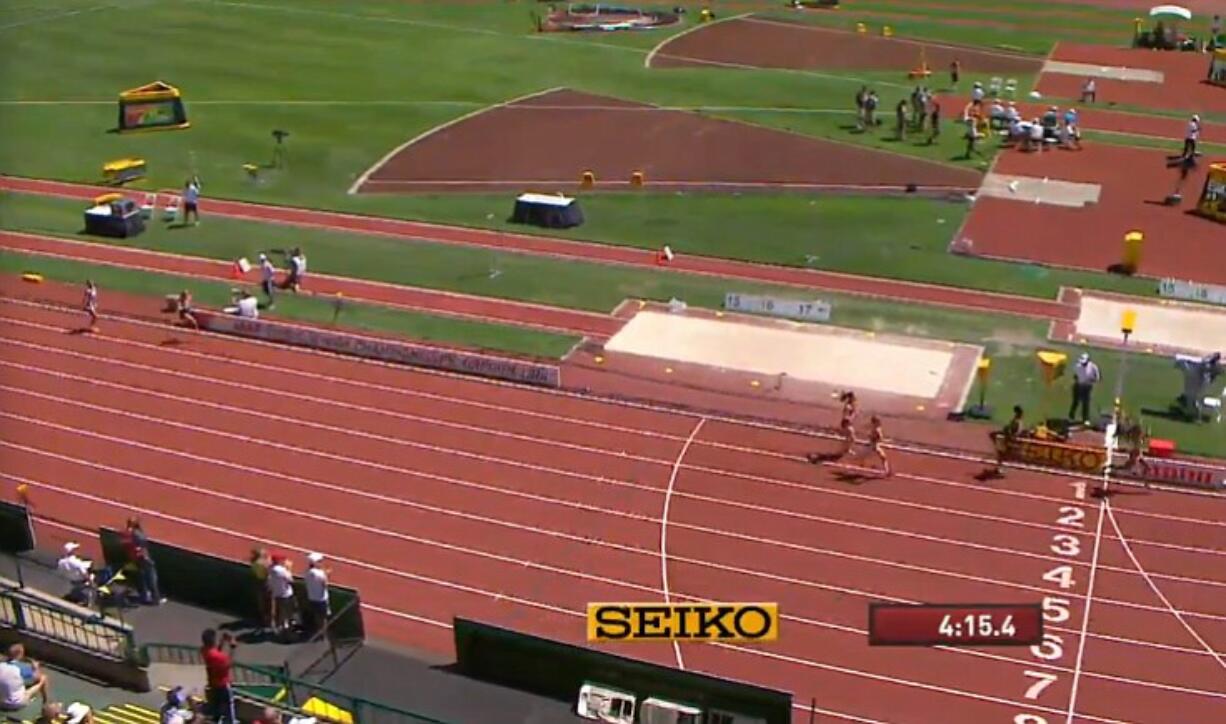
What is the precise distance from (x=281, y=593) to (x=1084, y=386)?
16.0 metres

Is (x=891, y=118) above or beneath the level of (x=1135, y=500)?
above

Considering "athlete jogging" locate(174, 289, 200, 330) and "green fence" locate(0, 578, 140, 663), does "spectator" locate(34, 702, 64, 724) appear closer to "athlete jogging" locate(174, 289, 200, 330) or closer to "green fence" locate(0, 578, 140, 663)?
"green fence" locate(0, 578, 140, 663)

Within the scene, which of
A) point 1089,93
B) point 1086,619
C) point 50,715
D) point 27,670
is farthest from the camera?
point 1089,93

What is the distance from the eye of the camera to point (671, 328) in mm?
32656

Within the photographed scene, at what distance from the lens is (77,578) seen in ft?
70.3

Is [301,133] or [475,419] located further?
[301,133]

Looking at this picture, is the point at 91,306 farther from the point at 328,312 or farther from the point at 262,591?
the point at 262,591

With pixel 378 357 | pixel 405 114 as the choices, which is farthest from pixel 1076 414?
pixel 405 114

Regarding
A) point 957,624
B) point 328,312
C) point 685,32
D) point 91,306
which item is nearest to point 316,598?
point 957,624

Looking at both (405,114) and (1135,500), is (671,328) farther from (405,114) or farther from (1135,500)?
(405,114)

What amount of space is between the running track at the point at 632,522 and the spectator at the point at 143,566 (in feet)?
9.53

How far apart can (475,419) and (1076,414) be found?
1204cm

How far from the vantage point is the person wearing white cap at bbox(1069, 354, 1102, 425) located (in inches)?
1080

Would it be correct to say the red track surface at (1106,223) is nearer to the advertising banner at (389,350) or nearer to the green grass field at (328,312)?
the green grass field at (328,312)
